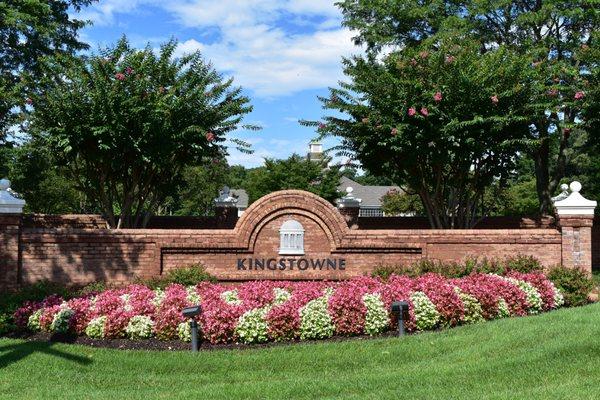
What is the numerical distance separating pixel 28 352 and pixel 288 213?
5633 mm

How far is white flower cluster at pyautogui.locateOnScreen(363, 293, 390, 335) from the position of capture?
8.80 meters

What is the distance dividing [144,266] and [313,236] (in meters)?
3.34

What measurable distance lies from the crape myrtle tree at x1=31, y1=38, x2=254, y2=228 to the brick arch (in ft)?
8.15

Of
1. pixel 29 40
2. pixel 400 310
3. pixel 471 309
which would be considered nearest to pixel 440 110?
pixel 471 309

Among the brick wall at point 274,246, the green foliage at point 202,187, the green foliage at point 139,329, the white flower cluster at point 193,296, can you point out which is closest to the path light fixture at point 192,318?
the green foliage at point 139,329

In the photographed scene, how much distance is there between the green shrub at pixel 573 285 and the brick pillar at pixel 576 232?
0.87 m

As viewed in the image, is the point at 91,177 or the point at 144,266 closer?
the point at 144,266

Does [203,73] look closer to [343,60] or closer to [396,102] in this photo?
[343,60]

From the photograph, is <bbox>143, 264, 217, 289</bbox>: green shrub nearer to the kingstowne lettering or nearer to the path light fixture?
the kingstowne lettering

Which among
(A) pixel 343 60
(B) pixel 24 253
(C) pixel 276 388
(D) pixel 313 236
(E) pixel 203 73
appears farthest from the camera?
(A) pixel 343 60

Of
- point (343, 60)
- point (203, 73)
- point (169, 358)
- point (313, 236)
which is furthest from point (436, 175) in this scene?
point (169, 358)

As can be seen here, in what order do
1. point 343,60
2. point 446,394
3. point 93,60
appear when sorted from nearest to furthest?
point 446,394 < point 93,60 < point 343,60

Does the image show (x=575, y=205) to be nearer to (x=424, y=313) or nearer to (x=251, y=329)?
(x=424, y=313)

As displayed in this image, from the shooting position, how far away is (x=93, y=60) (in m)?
13.0
